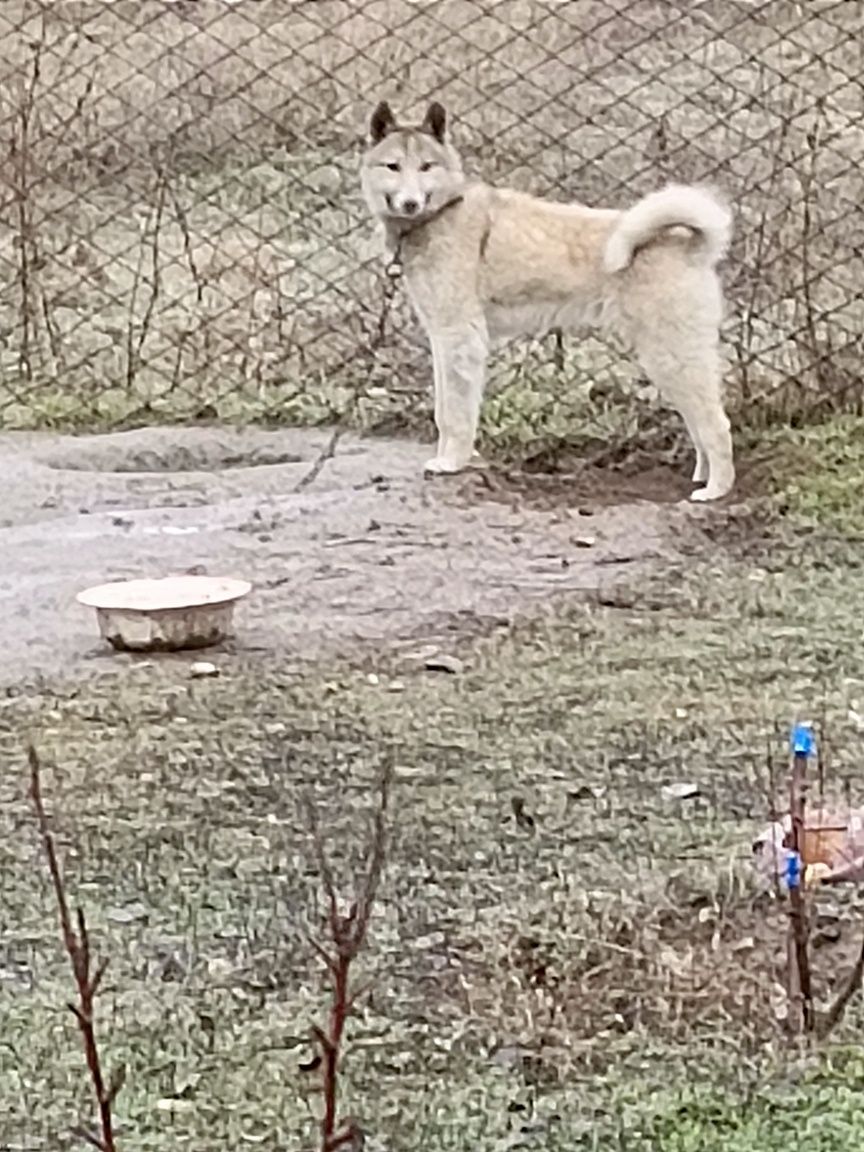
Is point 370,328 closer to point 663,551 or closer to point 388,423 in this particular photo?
point 388,423

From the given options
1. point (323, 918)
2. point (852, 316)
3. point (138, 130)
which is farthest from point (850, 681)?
point (138, 130)

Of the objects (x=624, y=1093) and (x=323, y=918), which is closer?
(x=624, y=1093)

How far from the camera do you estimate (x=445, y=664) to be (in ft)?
16.7

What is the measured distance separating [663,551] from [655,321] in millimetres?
962

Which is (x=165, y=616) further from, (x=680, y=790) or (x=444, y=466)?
(x=444, y=466)

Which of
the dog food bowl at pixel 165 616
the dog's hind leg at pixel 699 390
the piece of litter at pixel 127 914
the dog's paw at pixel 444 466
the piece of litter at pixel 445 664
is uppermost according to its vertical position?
the dog's hind leg at pixel 699 390

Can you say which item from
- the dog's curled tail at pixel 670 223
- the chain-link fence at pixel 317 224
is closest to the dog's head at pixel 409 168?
the chain-link fence at pixel 317 224

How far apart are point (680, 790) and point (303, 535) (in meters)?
2.21

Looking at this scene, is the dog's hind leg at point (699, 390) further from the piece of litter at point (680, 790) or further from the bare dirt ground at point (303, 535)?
the piece of litter at point (680, 790)

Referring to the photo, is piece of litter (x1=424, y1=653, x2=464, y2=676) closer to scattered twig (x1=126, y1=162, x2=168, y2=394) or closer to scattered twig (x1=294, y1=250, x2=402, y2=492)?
scattered twig (x1=294, y1=250, x2=402, y2=492)

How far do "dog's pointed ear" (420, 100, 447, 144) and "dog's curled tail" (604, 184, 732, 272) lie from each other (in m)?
0.67

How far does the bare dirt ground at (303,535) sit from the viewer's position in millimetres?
5500

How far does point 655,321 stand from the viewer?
6.85 m

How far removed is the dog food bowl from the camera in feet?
16.9
